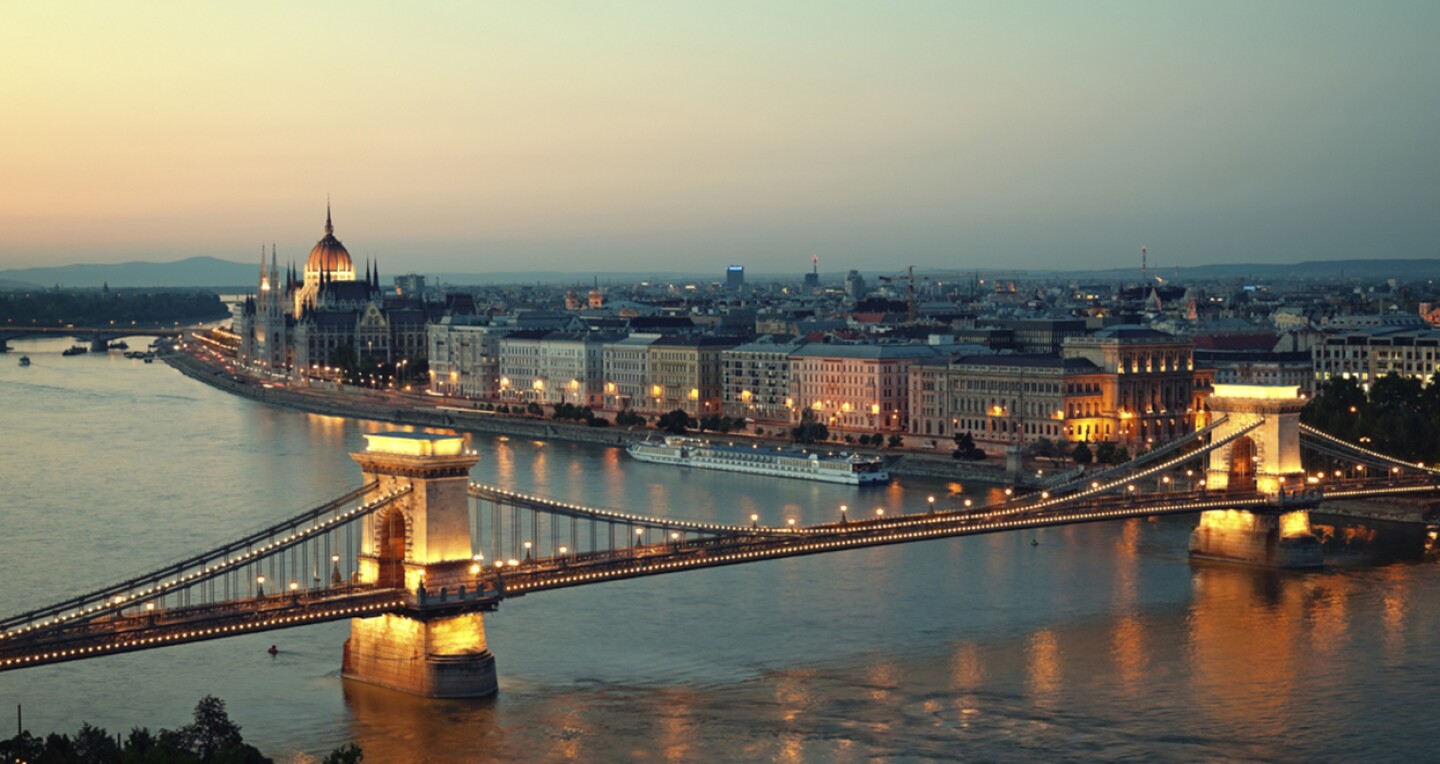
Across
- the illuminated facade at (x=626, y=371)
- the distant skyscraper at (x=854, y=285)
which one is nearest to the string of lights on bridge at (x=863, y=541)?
the illuminated facade at (x=626, y=371)

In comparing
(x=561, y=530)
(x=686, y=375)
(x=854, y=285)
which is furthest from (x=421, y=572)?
(x=854, y=285)

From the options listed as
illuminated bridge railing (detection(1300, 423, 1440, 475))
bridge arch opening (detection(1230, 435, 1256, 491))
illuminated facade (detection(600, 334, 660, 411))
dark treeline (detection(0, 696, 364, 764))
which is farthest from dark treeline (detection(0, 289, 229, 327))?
dark treeline (detection(0, 696, 364, 764))

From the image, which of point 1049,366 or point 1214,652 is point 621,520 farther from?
point 1049,366

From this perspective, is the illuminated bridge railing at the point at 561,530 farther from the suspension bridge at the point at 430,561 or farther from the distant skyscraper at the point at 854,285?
the distant skyscraper at the point at 854,285

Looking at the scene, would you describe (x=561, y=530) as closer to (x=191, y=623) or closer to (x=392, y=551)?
(x=392, y=551)

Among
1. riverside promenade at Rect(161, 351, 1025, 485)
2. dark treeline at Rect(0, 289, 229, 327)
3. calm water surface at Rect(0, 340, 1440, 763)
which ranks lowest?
calm water surface at Rect(0, 340, 1440, 763)

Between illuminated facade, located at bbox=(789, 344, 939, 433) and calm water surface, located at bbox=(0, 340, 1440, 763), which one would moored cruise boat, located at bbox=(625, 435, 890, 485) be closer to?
illuminated facade, located at bbox=(789, 344, 939, 433)
